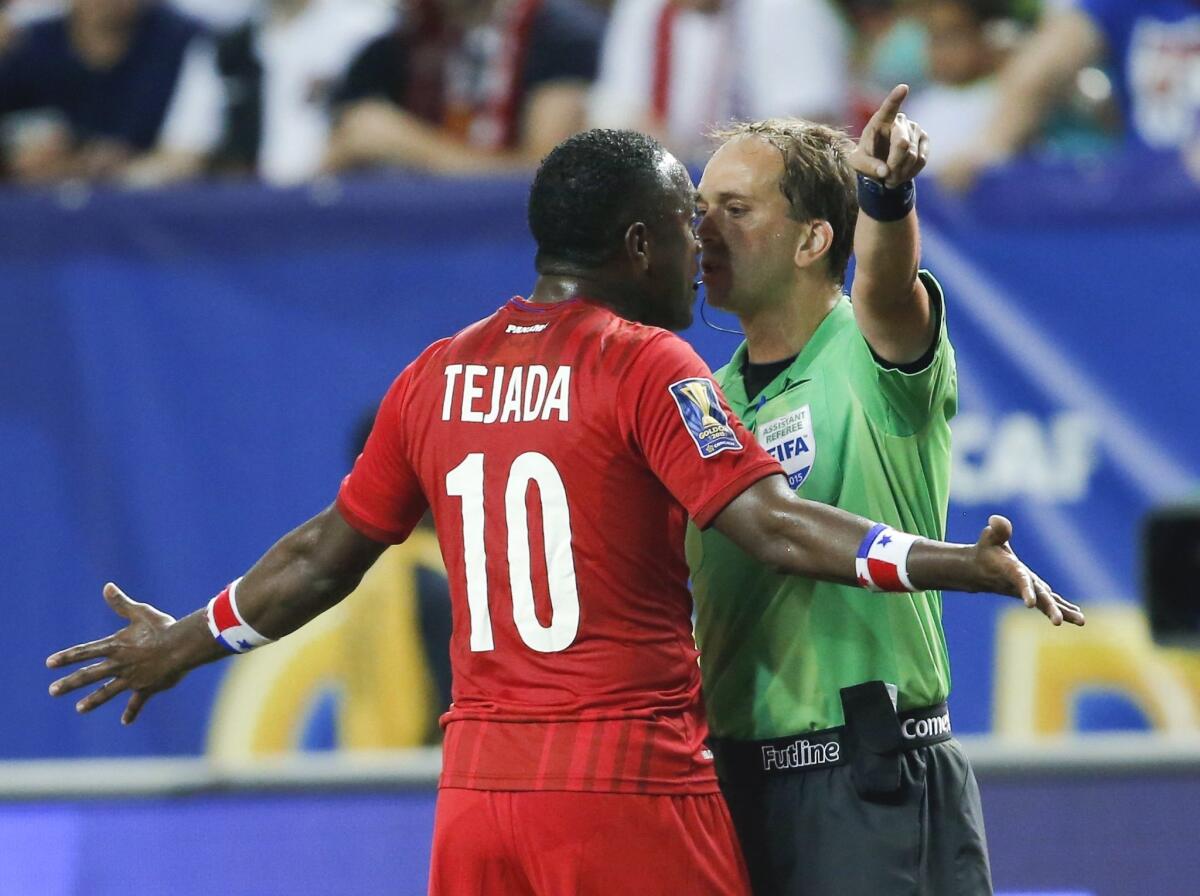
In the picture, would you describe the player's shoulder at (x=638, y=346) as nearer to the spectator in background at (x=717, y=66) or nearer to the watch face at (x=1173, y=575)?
the watch face at (x=1173, y=575)

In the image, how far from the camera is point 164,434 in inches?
241

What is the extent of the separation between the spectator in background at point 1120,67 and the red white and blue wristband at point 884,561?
12.1 feet

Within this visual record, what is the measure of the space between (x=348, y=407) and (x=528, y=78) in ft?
5.62

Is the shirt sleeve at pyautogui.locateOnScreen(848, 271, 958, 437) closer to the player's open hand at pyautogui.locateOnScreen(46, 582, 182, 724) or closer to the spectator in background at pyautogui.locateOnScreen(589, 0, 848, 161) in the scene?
the player's open hand at pyautogui.locateOnScreen(46, 582, 182, 724)

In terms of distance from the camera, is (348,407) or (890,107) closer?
(890,107)

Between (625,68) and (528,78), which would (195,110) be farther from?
(625,68)

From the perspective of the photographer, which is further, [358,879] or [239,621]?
[358,879]

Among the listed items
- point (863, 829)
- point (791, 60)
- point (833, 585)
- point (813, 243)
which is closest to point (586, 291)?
point (813, 243)

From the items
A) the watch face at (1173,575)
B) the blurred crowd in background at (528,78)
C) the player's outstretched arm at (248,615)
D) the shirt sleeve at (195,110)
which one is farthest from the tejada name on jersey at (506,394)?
the shirt sleeve at (195,110)

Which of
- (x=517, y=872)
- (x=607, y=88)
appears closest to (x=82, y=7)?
(x=607, y=88)

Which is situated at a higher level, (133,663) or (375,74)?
(375,74)

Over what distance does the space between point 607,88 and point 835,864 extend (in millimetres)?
4233

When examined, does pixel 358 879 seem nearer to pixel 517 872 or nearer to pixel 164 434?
pixel 517 872

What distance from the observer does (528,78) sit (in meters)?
6.98
